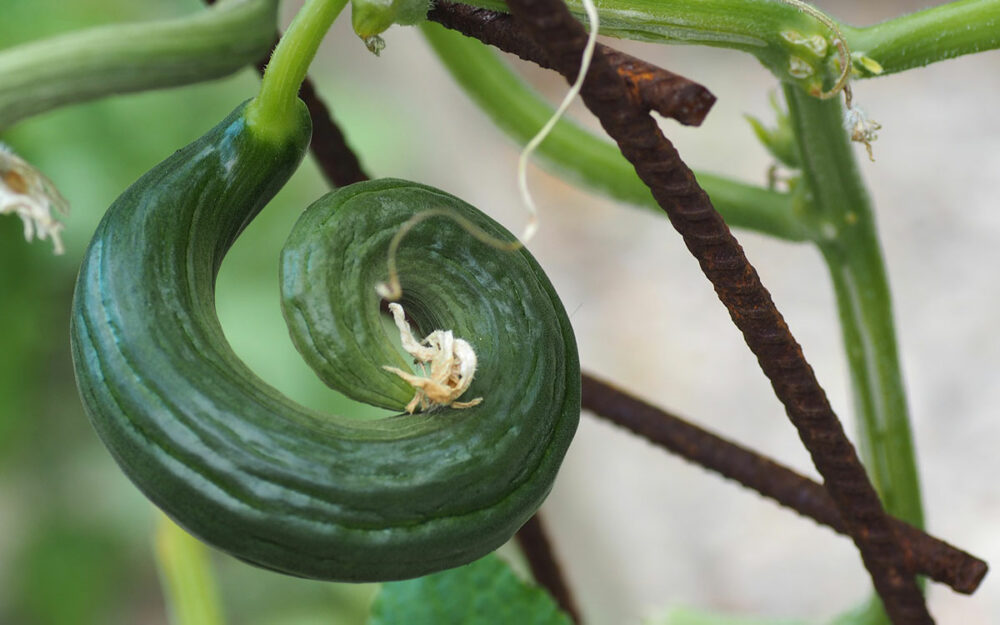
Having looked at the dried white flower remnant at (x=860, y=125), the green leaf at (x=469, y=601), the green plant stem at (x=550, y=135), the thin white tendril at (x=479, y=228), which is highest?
the green plant stem at (x=550, y=135)

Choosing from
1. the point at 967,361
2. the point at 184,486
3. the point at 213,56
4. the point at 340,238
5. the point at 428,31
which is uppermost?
the point at 967,361

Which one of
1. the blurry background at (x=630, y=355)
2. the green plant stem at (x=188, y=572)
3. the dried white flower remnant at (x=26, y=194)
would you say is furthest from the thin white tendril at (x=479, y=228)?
the blurry background at (x=630, y=355)

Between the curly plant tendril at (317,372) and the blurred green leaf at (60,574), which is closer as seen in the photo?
the curly plant tendril at (317,372)

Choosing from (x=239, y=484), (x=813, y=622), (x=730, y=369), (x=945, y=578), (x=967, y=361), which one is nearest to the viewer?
(x=239, y=484)

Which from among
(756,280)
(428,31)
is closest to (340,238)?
(756,280)

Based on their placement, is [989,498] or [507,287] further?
[989,498]

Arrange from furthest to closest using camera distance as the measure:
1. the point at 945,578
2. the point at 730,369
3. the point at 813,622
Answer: the point at 730,369 → the point at 813,622 → the point at 945,578

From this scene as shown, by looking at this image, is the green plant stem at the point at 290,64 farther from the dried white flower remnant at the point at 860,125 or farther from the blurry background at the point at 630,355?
the blurry background at the point at 630,355

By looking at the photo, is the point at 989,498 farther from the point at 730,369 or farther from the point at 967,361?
the point at 730,369
